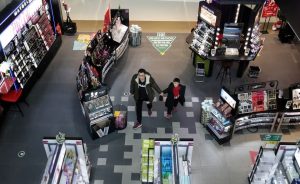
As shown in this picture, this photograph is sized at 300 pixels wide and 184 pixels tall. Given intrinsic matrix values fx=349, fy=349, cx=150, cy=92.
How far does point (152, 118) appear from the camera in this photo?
984cm

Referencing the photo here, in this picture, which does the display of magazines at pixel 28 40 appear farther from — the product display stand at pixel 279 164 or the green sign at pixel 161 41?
the product display stand at pixel 279 164

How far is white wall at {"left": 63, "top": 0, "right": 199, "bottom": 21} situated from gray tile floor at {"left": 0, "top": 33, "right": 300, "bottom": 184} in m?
2.40

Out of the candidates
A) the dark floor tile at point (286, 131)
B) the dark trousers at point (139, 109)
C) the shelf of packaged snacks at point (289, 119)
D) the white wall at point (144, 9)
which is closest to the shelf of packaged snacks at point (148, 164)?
the dark trousers at point (139, 109)

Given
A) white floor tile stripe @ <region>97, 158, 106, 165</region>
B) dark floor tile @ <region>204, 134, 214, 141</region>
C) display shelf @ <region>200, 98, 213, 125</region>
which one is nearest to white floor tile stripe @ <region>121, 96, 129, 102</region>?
white floor tile stripe @ <region>97, 158, 106, 165</region>

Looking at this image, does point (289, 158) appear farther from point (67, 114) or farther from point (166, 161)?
point (67, 114)

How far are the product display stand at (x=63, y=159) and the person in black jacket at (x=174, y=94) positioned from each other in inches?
118

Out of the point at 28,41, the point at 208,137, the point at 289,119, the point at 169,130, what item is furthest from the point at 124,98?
the point at 289,119

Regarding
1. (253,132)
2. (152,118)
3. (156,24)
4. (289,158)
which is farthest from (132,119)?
(156,24)

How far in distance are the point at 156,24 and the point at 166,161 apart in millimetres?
8636

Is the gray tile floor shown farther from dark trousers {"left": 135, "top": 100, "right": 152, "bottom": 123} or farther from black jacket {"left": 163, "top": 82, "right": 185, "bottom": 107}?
black jacket {"left": 163, "top": 82, "right": 185, "bottom": 107}

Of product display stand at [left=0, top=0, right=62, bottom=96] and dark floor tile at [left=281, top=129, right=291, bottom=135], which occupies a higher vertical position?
product display stand at [left=0, top=0, right=62, bottom=96]

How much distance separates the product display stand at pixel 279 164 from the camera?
22.6 ft

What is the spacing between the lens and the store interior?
8445mm

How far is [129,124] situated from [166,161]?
10.6ft
